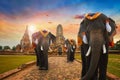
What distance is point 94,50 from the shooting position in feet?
16.7

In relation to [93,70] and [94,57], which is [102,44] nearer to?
[94,57]

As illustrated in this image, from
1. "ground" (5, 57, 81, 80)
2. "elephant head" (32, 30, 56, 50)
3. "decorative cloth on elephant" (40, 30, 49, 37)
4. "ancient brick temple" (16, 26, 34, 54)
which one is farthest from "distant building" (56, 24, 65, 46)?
"ground" (5, 57, 81, 80)

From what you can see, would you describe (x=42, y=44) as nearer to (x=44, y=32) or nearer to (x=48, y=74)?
(x=44, y=32)

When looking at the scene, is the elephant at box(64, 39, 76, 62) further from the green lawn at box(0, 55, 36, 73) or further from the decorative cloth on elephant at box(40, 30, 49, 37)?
the decorative cloth on elephant at box(40, 30, 49, 37)

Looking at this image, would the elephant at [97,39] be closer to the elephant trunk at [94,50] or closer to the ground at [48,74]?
the elephant trunk at [94,50]

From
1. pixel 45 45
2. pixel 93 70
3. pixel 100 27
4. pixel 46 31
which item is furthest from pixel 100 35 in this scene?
pixel 46 31

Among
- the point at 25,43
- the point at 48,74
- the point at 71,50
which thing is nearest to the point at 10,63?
the point at 48,74

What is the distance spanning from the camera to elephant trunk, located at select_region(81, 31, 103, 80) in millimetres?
4898

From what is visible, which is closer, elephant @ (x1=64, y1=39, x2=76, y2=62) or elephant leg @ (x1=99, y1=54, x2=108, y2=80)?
elephant leg @ (x1=99, y1=54, x2=108, y2=80)

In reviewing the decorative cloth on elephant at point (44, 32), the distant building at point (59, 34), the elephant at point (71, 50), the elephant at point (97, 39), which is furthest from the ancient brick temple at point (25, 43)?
the elephant at point (97, 39)

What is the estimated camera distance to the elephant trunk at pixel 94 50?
4898mm

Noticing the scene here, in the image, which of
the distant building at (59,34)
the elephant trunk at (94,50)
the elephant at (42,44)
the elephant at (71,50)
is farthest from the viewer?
the distant building at (59,34)

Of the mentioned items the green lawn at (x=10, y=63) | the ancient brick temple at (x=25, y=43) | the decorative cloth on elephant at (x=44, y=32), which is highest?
the ancient brick temple at (x=25, y=43)

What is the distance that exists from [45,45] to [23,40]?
156ft
